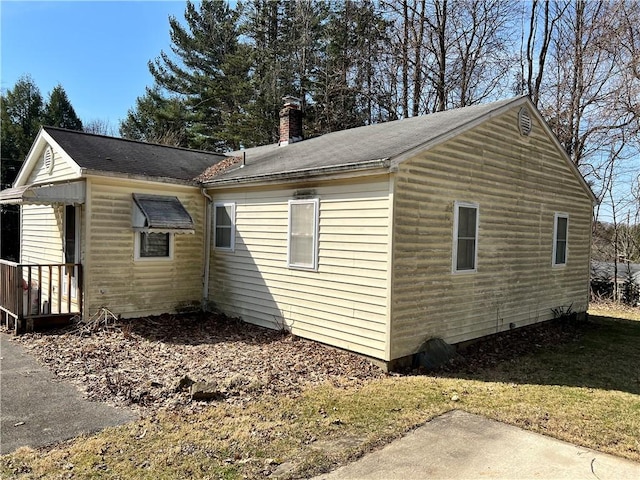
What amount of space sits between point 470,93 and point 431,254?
639 inches

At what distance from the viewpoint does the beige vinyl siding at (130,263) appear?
29.6ft

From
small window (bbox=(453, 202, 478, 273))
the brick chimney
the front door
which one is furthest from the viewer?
the brick chimney

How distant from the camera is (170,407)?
520cm

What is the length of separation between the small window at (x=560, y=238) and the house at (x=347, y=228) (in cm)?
6

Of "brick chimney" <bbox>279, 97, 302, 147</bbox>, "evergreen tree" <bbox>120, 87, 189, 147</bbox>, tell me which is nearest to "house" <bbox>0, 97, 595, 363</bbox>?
"brick chimney" <bbox>279, 97, 302, 147</bbox>

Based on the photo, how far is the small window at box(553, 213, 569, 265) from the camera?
1074cm

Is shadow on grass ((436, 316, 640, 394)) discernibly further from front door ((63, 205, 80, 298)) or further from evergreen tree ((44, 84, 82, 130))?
evergreen tree ((44, 84, 82, 130))

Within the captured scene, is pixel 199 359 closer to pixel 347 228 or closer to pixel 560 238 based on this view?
pixel 347 228

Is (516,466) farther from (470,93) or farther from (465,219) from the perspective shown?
(470,93)

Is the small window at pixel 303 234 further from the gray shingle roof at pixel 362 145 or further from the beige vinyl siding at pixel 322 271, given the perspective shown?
the gray shingle roof at pixel 362 145

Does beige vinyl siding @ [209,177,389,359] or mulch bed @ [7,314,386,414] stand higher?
beige vinyl siding @ [209,177,389,359]

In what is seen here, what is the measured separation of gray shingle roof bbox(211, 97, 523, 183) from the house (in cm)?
6

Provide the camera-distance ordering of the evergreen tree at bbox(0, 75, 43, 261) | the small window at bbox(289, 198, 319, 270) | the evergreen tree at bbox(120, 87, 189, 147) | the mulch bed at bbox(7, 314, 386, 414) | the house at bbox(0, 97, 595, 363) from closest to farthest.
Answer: the mulch bed at bbox(7, 314, 386, 414) < the house at bbox(0, 97, 595, 363) < the small window at bbox(289, 198, 319, 270) < the evergreen tree at bbox(0, 75, 43, 261) < the evergreen tree at bbox(120, 87, 189, 147)

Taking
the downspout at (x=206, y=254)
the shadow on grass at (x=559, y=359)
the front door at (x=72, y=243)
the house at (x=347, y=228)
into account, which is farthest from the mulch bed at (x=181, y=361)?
the shadow on grass at (x=559, y=359)
